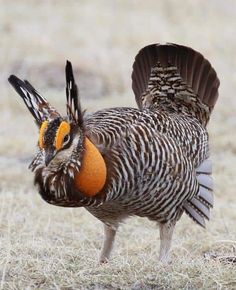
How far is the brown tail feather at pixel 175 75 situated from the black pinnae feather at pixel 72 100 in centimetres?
143

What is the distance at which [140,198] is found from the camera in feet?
15.0

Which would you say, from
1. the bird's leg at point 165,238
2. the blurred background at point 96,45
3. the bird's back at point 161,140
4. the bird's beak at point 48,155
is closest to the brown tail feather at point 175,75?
the bird's back at point 161,140

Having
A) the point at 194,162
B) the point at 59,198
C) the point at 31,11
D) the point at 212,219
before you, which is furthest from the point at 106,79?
the point at 59,198

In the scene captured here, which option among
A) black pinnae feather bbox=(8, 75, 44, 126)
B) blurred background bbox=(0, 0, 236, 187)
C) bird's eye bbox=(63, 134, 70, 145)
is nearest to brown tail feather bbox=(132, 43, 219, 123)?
black pinnae feather bbox=(8, 75, 44, 126)

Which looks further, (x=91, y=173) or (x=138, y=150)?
(x=138, y=150)

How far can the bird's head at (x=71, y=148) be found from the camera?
400 cm

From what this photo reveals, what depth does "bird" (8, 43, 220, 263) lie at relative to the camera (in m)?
4.21

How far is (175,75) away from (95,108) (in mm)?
4848

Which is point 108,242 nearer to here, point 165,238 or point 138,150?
point 165,238

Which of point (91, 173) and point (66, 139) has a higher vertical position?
point (66, 139)

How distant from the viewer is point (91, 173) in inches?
167

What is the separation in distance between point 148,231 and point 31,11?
385 inches

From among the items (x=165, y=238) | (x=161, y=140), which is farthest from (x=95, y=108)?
(x=161, y=140)

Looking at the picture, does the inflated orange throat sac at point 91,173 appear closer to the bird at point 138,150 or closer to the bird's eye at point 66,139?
the bird at point 138,150
